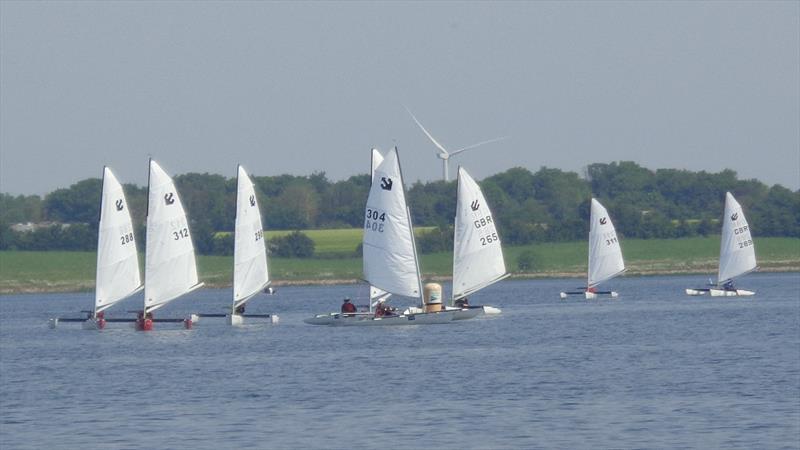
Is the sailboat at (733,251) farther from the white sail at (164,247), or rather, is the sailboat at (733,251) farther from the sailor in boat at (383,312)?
the white sail at (164,247)

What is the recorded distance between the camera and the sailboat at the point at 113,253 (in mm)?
64438

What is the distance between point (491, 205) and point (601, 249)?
87.2 m

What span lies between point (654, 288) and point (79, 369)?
6496 cm

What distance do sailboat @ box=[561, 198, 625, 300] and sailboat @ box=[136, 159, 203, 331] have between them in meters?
30.5

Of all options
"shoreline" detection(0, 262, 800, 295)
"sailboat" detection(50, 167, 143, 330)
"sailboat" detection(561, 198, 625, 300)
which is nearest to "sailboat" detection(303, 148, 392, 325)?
"sailboat" detection(50, 167, 143, 330)

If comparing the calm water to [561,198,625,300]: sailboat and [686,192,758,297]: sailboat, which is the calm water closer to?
[686,192,758,297]: sailboat

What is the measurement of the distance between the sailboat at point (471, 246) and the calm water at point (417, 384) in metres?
1.84

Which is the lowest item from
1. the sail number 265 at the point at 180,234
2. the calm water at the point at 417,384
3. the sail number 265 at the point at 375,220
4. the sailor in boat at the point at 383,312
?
the calm water at the point at 417,384

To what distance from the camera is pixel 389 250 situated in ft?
205

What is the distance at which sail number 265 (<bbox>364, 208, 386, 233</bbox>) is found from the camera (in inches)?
2450

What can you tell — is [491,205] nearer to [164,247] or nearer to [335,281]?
[335,281]

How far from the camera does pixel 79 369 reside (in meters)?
48.2

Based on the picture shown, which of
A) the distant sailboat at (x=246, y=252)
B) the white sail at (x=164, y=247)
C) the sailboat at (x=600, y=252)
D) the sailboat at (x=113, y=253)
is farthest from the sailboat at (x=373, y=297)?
the sailboat at (x=600, y=252)

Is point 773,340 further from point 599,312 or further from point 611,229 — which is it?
point 611,229
